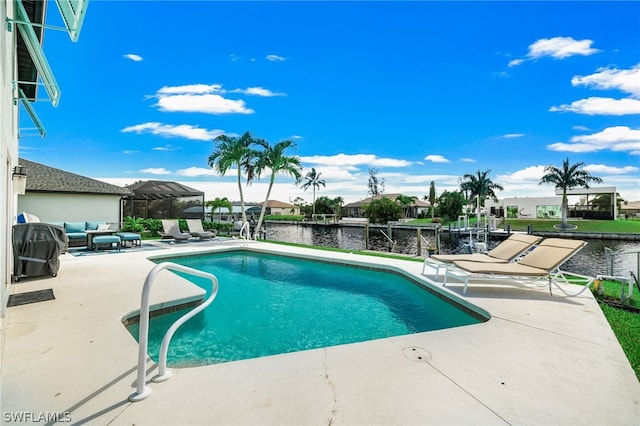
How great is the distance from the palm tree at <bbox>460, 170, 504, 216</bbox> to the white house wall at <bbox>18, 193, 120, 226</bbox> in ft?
133

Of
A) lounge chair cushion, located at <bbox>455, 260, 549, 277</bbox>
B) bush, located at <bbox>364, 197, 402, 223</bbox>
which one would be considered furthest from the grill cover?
bush, located at <bbox>364, 197, 402, 223</bbox>

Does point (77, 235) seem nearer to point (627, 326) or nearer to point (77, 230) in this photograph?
point (77, 230)

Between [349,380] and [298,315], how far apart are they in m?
2.81

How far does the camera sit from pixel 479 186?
41188 mm

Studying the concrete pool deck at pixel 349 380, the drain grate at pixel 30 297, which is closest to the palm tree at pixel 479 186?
the concrete pool deck at pixel 349 380

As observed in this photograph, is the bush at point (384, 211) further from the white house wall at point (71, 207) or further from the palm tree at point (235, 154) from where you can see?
the white house wall at point (71, 207)

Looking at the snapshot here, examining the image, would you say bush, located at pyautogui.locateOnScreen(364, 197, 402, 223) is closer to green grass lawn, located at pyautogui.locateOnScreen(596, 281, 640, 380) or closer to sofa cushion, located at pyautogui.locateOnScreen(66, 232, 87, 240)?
sofa cushion, located at pyautogui.locateOnScreen(66, 232, 87, 240)

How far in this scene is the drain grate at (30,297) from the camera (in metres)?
4.46

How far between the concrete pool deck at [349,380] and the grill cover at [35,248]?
8.10 ft

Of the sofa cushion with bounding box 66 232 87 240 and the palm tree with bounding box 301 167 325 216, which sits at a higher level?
the palm tree with bounding box 301 167 325 216

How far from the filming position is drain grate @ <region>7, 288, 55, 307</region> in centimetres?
446

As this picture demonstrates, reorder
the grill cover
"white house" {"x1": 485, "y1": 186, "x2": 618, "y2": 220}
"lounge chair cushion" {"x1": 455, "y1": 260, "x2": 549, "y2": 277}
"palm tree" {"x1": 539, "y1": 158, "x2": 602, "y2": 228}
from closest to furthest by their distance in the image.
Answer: "lounge chair cushion" {"x1": 455, "y1": 260, "x2": 549, "y2": 277} < the grill cover < "palm tree" {"x1": 539, "y1": 158, "x2": 602, "y2": 228} < "white house" {"x1": 485, "y1": 186, "x2": 618, "y2": 220}

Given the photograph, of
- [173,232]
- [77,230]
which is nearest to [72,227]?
[77,230]

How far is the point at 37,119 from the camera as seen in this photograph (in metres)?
7.79
